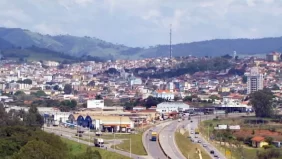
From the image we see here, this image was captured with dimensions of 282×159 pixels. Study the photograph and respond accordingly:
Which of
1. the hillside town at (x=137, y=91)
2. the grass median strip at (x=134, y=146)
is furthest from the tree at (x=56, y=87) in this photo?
the grass median strip at (x=134, y=146)

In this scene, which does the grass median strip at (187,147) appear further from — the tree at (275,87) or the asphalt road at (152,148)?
the tree at (275,87)

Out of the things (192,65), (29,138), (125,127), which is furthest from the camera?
(192,65)

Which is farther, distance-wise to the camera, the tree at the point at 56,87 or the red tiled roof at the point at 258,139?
the tree at the point at 56,87

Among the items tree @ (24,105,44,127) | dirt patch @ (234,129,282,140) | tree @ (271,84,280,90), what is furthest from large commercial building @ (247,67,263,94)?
tree @ (24,105,44,127)

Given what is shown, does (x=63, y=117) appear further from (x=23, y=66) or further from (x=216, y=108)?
(x=23, y=66)

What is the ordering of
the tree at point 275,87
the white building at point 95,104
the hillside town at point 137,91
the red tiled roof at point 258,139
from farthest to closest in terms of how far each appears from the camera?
the tree at point 275,87
the white building at point 95,104
the hillside town at point 137,91
the red tiled roof at point 258,139

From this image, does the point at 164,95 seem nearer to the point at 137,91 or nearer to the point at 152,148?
the point at 137,91

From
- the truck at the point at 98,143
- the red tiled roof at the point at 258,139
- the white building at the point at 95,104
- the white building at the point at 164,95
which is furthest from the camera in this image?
the white building at the point at 164,95

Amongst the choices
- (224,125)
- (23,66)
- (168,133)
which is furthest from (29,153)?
(23,66)
